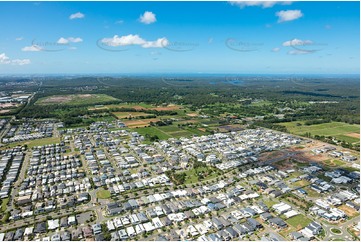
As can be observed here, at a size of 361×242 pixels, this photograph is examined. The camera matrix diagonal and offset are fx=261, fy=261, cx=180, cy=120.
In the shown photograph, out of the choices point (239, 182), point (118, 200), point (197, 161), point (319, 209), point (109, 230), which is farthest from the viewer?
point (197, 161)

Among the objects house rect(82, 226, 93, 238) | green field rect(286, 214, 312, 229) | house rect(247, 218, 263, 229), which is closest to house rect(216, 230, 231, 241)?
house rect(247, 218, 263, 229)

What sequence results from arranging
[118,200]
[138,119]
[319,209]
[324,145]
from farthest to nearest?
[138,119]
[324,145]
[118,200]
[319,209]

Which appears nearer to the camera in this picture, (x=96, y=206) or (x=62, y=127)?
(x=96, y=206)

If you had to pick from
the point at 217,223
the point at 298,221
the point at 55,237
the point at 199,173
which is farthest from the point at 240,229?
the point at 55,237

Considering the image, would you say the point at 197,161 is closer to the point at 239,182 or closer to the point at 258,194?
the point at 239,182

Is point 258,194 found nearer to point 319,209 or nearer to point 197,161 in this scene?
point 319,209

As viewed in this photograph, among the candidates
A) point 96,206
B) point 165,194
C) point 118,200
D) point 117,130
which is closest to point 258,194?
point 165,194

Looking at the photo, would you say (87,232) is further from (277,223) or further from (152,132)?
(152,132)
